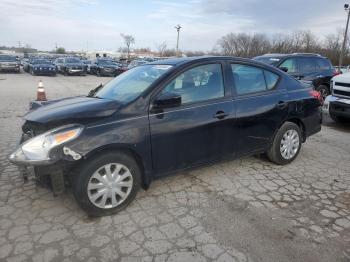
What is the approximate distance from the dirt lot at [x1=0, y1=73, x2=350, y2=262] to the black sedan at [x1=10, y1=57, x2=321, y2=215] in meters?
0.34

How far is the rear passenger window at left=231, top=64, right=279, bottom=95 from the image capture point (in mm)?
4258

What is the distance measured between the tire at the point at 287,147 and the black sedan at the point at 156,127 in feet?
0.05

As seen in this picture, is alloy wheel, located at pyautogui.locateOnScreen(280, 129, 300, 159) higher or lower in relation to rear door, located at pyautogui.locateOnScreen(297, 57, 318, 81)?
lower

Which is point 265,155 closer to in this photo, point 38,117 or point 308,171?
point 308,171

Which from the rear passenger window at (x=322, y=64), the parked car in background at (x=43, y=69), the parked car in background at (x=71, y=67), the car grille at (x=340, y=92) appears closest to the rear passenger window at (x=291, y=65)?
the rear passenger window at (x=322, y=64)

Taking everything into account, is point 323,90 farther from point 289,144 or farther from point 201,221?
point 201,221

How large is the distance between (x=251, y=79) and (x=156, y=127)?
1.74 meters

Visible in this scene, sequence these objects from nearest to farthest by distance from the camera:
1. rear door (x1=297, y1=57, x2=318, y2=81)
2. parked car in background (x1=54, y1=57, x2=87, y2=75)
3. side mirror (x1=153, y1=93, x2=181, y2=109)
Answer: side mirror (x1=153, y1=93, x2=181, y2=109), rear door (x1=297, y1=57, x2=318, y2=81), parked car in background (x1=54, y1=57, x2=87, y2=75)

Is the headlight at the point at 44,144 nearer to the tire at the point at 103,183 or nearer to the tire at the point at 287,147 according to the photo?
the tire at the point at 103,183

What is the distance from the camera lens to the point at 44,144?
123 inches

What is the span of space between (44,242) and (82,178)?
26.2 inches

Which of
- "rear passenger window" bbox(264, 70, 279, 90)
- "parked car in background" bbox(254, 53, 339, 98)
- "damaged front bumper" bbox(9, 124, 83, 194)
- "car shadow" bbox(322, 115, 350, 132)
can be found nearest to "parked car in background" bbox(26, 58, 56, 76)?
"parked car in background" bbox(254, 53, 339, 98)

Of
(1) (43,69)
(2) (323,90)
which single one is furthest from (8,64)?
(2) (323,90)

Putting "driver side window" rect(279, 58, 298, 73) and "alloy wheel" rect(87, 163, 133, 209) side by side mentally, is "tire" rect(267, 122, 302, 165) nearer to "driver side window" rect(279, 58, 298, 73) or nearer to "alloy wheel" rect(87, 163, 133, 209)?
"alloy wheel" rect(87, 163, 133, 209)
